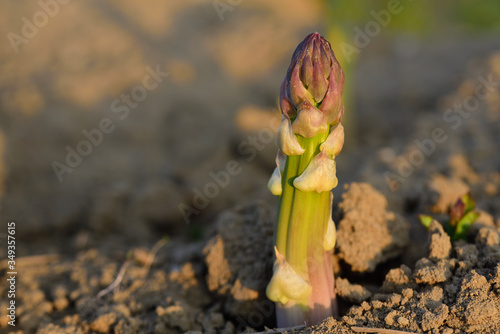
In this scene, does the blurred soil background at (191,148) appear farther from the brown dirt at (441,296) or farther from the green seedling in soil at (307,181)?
the green seedling in soil at (307,181)

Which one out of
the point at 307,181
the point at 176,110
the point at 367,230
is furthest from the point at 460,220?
the point at 176,110

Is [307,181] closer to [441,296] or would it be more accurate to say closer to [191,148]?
[441,296]

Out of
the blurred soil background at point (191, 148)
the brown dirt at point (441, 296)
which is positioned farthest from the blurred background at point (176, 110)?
the brown dirt at point (441, 296)

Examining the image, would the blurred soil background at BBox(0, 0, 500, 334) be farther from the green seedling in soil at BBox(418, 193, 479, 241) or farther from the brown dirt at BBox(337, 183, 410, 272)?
the green seedling in soil at BBox(418, 193, 479, 241)

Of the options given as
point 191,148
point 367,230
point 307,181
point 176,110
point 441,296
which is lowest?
point 441,296

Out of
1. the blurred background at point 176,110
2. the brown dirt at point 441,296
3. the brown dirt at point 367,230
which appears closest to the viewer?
the brown dirt at point 441,296

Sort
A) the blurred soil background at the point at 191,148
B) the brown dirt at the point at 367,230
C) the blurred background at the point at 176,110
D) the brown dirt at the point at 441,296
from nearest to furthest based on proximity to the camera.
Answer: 1. the brown dirt at the point at 441,296
2. the brown dirt at the point at 367,230
3. the blurred soil background at the point at 191,148
4. the blurred background at the point at 176,110
